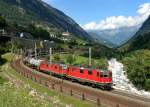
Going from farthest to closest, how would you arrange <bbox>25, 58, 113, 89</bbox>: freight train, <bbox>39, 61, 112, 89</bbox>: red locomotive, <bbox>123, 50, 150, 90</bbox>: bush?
<bbox>123, 50, 150, 90</bbox>: bush
<bbox>25, 58, 113, 89</bbox>: freight train
<bbox>39, 61, 112, 89</bbox>: red locomotive

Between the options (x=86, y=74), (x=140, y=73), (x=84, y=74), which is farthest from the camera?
(x=140, y=73)

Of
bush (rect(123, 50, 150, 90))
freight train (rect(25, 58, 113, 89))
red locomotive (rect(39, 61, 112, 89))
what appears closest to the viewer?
red locomotive (rect(39, 61, 112, 89))

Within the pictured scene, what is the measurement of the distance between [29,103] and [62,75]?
73405 mm

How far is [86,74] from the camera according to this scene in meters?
72.9

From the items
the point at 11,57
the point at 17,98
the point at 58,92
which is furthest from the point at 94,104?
the point at 11,57

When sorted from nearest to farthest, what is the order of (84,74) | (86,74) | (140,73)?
1. (86,74)
2. (84,74)
3. (140,73)

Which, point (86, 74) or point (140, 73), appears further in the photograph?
point (140, 73)

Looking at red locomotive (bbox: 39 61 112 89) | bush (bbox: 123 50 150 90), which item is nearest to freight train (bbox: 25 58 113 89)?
red locomotive (bbox: 39 61 112 89)

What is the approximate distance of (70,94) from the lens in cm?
5250

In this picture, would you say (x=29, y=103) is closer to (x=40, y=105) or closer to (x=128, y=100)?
(x=40, y=105)

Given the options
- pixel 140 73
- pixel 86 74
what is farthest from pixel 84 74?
pixel 140 73

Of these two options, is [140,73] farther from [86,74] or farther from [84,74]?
[86,74]

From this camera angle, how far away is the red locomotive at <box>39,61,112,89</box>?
6725 centimetres

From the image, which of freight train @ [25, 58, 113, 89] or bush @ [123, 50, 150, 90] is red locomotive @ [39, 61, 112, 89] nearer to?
freight train @ [25, 58, 113, 89]
